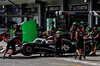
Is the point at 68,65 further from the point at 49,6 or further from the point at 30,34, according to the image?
the point at 49,6

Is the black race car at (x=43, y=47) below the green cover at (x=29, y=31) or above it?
below

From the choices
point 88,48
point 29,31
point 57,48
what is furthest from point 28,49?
point 88,48

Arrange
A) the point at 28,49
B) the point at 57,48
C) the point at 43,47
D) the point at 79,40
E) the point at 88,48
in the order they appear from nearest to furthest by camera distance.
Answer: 1. the point at 79,40
2. the point at 28,49
3. the point at 57,48
4. the point at 43,47
5. the point at 88,48

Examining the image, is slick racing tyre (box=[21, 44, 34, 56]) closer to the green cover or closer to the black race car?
the black race car

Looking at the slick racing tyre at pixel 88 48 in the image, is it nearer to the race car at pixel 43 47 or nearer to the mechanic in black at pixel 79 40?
the race car at pixel 43 47

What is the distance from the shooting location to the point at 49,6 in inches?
1156

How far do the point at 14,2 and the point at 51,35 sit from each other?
17.3m

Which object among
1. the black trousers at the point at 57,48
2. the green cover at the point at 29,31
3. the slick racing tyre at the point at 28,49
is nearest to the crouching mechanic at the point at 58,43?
the black trousers at the point at 57,48

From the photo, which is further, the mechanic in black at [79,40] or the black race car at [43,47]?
the black race car at [43,47]

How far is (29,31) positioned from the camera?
49.8 feet

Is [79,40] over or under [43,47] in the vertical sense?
over

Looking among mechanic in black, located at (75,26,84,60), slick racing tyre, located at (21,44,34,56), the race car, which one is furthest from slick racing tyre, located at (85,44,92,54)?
slick racing tyre, located at (21,44,34,56)

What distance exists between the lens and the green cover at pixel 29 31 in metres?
15.1

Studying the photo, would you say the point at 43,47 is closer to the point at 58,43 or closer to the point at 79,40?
the point at 58,43
